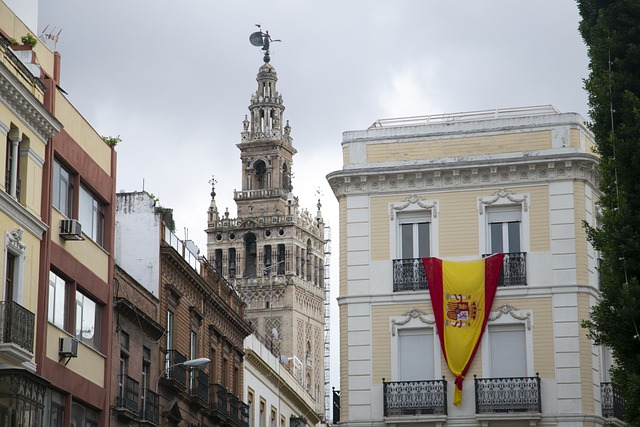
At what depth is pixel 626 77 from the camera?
110 feet

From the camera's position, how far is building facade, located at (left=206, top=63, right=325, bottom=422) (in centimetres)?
16075

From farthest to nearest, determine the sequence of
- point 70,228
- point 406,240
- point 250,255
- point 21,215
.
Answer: point 250,255 < point 406,240 < point 70,228 < point 21,215

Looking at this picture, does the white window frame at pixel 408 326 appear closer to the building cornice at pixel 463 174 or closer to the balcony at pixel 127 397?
the building cornice at pixel 463 174

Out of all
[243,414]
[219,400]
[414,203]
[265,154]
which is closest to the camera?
[414,203]

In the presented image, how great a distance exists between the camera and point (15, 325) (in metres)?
31.6

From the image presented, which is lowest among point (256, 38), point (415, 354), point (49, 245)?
point (415, 354)

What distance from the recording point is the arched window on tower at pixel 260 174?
162875 mm

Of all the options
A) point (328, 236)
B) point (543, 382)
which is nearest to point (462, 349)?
point (543, 382)

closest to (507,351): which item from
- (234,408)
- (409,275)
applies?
(409,275)

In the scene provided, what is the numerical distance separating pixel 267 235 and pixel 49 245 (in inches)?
4989

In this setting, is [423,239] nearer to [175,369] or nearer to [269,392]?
[175,369]

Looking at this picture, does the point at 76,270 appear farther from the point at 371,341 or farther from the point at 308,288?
the point at 308,288

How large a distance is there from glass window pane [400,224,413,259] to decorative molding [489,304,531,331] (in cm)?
287

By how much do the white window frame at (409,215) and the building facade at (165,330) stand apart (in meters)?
6.09
